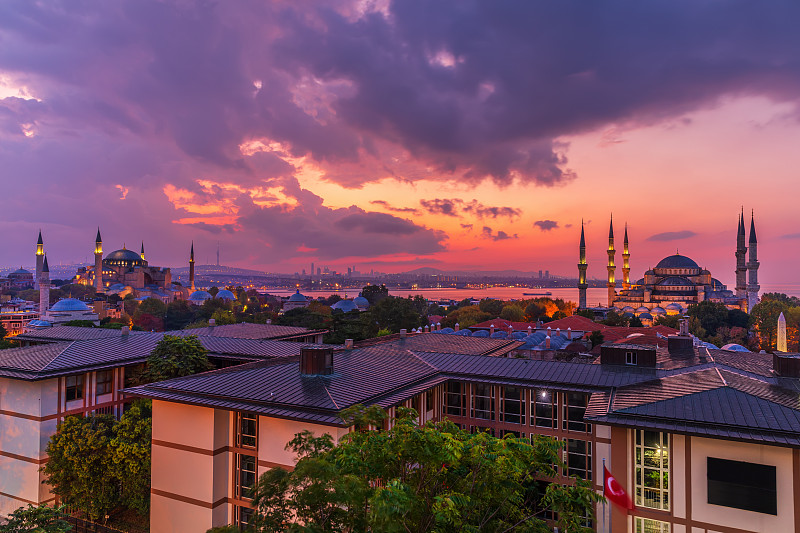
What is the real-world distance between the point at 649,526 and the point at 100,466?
23109 millimetres

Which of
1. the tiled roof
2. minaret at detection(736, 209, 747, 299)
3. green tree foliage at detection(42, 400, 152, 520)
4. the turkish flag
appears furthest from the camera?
minaret at detection(736, 209, 747, 299)

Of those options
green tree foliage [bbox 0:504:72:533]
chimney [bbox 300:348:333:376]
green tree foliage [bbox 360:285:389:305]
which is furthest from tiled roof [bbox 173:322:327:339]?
green tree foliage [bbox 360:285:389:305]

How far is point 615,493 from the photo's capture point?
49.2 feet

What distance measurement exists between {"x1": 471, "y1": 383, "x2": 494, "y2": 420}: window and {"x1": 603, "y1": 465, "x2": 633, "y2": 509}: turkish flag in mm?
7415

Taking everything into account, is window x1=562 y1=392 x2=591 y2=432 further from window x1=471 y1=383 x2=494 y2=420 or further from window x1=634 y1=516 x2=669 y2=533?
window x1=634 y1=516 x2=669 y2=533

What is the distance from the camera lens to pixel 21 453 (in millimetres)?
23094

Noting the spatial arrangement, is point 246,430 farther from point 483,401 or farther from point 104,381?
point 104,381

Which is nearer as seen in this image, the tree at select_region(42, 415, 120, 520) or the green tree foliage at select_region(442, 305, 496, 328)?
the tree at select_region(42, 415, 120, 520)

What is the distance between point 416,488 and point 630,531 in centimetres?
1144

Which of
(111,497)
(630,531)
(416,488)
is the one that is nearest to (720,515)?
(630,531)

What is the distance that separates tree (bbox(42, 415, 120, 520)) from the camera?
20641 mm

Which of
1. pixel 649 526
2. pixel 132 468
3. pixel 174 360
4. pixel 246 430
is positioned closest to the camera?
pixel 649 526

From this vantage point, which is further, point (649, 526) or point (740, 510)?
point (649, 526)

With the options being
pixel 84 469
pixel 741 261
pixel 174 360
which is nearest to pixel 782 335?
pixel 174 360
